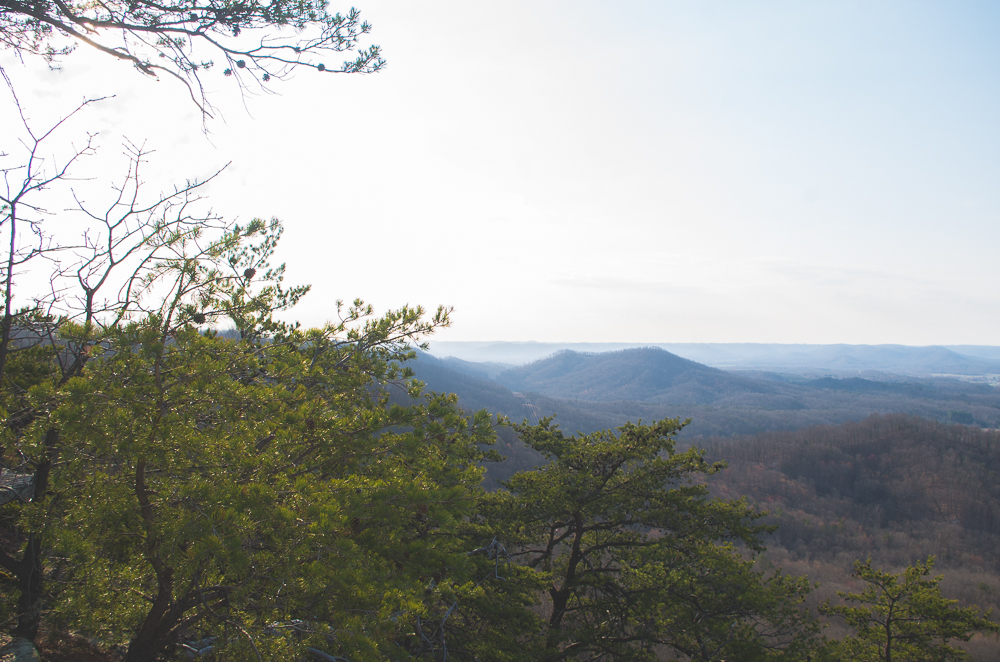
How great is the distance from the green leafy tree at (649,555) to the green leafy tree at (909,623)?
1929 millimetres

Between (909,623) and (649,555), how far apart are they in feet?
23.1

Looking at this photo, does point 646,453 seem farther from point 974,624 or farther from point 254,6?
point 254,6

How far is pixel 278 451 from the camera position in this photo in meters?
3.71

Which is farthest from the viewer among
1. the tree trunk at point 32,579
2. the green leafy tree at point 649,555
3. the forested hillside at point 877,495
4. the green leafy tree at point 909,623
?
the forested hillside at point 877,495

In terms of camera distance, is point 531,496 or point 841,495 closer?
point 531,496

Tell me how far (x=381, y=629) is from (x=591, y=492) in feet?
20.0

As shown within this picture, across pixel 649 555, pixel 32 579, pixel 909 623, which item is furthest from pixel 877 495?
pixel 32 579

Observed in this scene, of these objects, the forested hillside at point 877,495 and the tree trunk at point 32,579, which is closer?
the tree trunk at point 32,579

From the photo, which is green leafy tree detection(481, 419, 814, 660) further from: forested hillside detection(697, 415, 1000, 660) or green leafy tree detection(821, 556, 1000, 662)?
forested hillside detection(697, 415, 1000, 660)

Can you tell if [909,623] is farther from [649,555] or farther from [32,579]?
[32,579]

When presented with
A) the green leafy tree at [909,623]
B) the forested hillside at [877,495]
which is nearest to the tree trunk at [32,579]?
the green leafy tree at [909,623]

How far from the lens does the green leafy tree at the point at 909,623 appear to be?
9836 millimetres

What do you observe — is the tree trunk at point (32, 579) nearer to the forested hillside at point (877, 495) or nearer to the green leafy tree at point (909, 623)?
the green leafy tree at point (909, 623)

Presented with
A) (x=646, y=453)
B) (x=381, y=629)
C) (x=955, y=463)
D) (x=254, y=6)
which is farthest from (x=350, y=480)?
(x=955, y=463)
